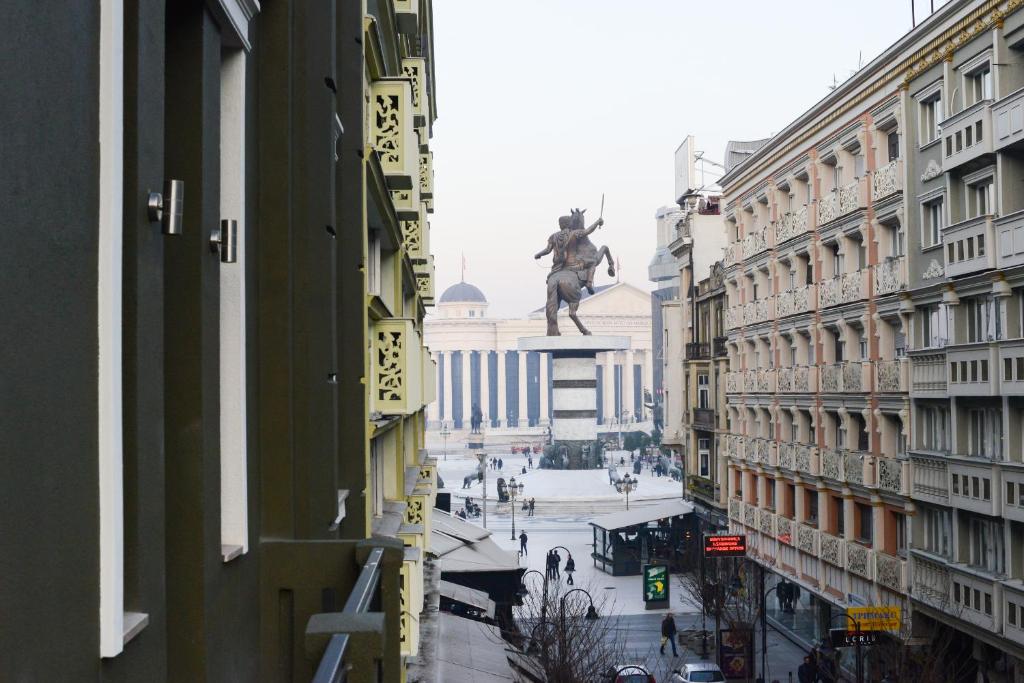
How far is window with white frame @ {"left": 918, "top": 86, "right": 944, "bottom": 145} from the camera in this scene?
24.4m

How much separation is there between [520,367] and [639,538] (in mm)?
137828

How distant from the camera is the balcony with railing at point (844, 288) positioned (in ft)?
93.9

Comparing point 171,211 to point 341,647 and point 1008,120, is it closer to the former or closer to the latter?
point 341,647

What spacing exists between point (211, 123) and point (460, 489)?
7846 cm

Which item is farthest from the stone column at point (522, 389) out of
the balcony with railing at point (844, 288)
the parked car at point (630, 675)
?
the parked car at point (630, 675)

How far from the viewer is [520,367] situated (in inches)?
7318

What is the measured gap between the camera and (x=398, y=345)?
37.7 ft

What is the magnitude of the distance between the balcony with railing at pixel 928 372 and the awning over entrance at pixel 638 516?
20.5m

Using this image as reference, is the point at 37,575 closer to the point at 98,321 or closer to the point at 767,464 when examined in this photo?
the point at 98,321

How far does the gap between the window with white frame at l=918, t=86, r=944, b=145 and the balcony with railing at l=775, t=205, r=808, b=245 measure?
7446mm

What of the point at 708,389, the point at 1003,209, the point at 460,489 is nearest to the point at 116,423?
the point at 1003,209

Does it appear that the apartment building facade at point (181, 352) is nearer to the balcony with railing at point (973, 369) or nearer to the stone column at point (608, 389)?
the balcony with railing at point (973, 369)

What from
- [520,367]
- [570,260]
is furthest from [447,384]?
[570,260]

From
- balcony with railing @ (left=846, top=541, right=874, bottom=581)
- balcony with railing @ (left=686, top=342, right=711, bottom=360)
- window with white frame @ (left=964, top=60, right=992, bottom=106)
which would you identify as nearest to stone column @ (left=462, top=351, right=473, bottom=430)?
balcony with railing @ (left=686, top=342, right=711, bottom=360)
